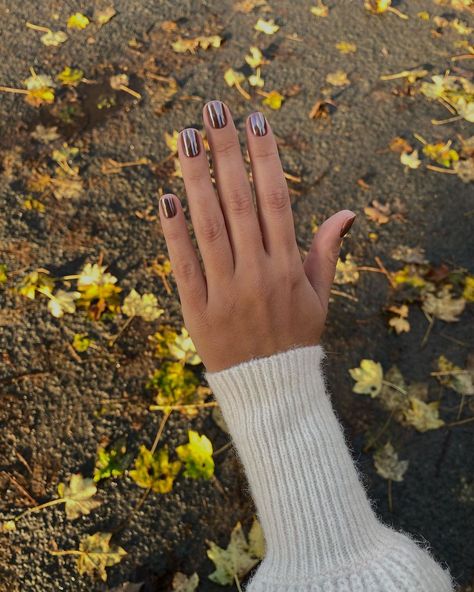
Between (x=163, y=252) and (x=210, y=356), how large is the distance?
109 centimetres

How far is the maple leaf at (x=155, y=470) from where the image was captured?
202 centimetres

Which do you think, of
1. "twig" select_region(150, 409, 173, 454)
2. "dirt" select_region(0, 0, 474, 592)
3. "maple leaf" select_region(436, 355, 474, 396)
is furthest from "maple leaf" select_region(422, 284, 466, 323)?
"twig" select_region(150, 409, 173, 454)

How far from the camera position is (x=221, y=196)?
1504mm

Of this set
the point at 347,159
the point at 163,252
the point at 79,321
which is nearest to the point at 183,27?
the point at 347,159

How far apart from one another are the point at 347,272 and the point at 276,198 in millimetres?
1073

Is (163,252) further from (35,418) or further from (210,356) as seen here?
(210,356)

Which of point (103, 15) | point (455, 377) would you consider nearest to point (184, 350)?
point (455, 377)

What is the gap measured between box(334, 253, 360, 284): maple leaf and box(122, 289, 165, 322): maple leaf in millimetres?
819

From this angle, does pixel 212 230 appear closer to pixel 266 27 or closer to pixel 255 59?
pixel 255 59

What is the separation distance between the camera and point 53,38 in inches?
123

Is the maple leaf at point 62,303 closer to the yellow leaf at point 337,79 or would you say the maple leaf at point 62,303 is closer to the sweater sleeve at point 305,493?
the sweater sleeve at point 305,493

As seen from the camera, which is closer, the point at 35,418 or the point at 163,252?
the point at 35,418

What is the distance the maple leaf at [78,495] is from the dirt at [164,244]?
4 centimetres

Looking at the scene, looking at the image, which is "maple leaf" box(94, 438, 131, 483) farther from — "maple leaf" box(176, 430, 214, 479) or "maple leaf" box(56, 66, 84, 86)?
"maple leaf" box(56, 66, 84, 86)
